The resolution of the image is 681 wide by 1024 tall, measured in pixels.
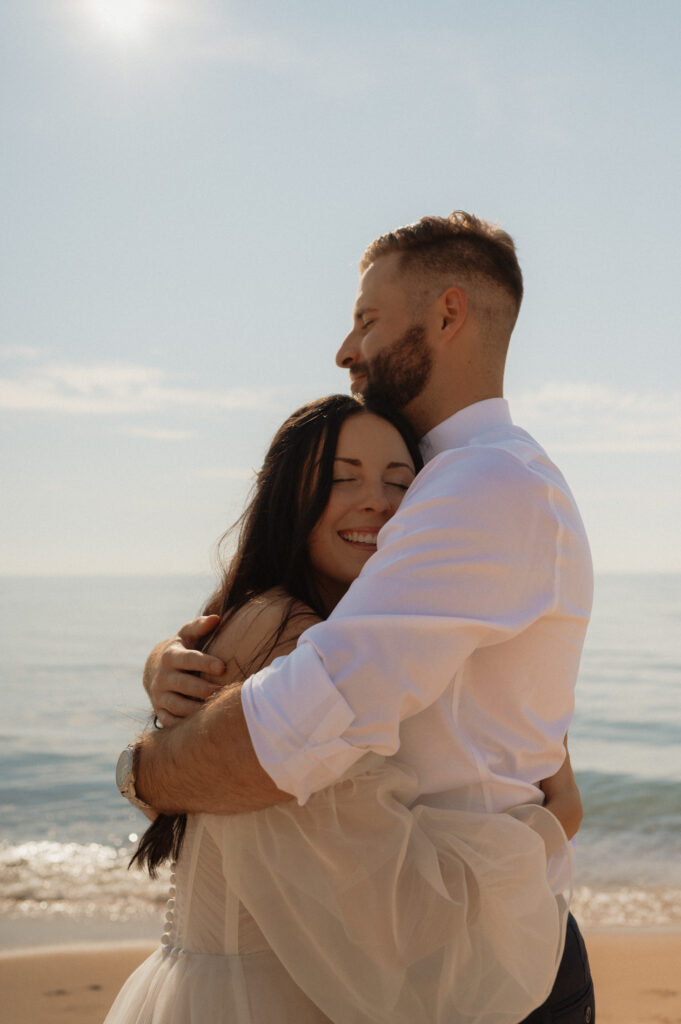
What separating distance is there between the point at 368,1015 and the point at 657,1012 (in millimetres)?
4304

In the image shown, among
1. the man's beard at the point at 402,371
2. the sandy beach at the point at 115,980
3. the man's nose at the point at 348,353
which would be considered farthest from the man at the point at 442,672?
the sandy beach at the point at 115,980

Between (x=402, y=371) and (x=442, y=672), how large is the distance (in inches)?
42.5

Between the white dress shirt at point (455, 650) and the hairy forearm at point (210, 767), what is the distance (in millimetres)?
48

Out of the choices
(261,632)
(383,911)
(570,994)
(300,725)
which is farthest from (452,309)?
(570,994)

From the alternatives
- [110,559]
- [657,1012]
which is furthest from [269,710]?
[110,559]

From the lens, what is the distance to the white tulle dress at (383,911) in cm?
200

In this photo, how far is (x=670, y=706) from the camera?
1625cm

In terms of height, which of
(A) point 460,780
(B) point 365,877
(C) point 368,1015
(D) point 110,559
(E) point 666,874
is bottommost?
(D) point 110,559

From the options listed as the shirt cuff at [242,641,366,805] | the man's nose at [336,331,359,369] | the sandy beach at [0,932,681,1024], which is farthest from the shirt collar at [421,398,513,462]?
the sandy beach at [0,932,681,1024]

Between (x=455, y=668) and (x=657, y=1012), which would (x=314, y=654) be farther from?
(x=657, y=1012)

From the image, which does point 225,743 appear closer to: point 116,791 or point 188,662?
point 188,662

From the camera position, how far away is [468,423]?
2.64 metres

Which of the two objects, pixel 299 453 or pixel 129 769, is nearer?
pixel 129 769

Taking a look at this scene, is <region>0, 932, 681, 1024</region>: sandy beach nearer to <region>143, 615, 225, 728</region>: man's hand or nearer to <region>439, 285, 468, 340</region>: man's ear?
<region>143, 615, 225, 728</region>: man's hand
